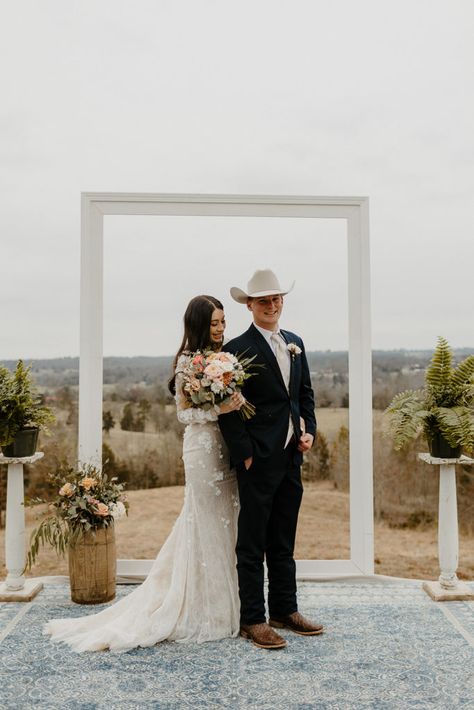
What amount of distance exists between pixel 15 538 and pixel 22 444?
1.82 ft

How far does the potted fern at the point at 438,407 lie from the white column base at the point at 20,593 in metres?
2.22

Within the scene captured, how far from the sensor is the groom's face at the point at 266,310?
11.1ft

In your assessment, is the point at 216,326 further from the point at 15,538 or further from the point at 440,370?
the point at 15,538

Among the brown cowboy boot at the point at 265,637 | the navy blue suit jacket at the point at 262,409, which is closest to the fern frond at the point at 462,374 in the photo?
the navy blue suit jacket at the point at 262,409

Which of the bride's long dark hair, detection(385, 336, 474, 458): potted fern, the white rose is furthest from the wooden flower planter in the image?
detection(385, 336, 474, 458): potted fern

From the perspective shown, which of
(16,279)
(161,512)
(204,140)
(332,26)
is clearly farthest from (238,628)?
(332,26)

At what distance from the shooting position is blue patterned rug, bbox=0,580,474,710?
105 inches

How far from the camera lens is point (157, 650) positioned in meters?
3.15

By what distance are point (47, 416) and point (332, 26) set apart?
3.19 metres

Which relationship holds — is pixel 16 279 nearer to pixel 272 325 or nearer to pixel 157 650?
pixel 272 325

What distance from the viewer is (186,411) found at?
3373mm

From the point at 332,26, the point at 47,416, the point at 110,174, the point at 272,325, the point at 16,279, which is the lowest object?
the point at 47,416

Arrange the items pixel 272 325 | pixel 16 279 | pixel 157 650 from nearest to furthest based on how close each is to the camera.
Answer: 1. pixel 157 650
2. pixel 272 325
3. pixel 16 279

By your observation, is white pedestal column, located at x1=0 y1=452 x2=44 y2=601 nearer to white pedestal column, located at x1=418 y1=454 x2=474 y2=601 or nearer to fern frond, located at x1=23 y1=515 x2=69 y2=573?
fern frond, located at x1=23 y1=515 x2=69 y2=573
